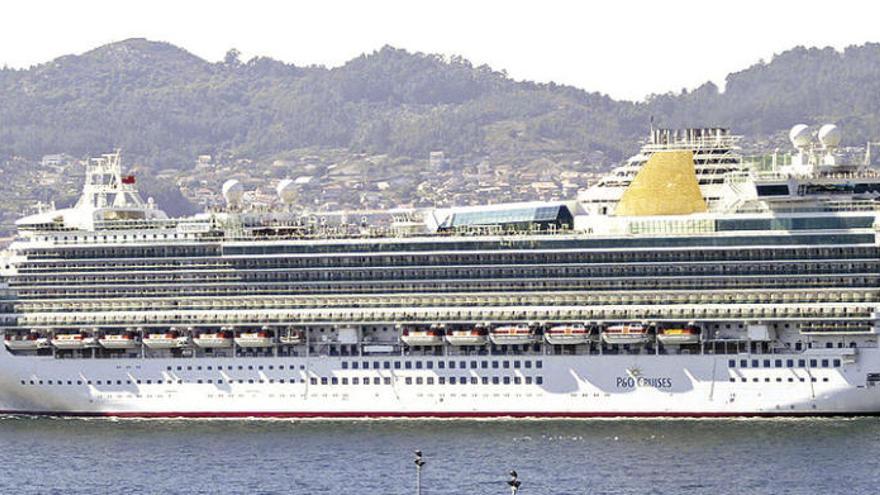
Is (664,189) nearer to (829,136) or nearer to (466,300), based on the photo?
(829,136)

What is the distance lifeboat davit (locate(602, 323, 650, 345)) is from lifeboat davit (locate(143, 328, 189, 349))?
15.0 m

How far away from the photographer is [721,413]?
69938mm

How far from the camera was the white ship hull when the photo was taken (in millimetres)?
69438

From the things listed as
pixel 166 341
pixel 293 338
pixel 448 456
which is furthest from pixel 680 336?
pixel 166 341

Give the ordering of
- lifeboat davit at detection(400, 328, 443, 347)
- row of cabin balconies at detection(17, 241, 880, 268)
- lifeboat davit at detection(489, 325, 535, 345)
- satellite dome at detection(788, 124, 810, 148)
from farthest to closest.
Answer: satellite dome at detection(788, 124, 810, 148) < lifeboat davit at detection(400, 328, 443, 347) < lifeboat davit at detection(489, 325, 535, 345) < row of cabin balconies at detection(17, 241, 880, 268)

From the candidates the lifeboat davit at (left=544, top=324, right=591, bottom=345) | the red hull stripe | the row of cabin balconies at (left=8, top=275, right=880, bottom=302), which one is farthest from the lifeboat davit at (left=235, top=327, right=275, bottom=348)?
the lifeboat davit at (left=544, top=324, right=591, bottom=345)

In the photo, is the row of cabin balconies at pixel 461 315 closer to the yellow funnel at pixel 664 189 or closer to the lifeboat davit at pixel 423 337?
the lifeboat davit at pixel 423 337

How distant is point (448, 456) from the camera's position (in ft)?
213

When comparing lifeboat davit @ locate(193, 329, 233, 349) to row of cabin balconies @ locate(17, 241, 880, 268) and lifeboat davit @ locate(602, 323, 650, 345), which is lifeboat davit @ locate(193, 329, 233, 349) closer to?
row of cabin balconies @ locate(17, 241, 880, 268)

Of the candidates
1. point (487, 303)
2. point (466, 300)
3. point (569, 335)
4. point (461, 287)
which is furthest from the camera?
point (461, 287)

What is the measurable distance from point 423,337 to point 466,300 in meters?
2.03

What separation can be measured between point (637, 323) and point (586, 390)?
280 cm

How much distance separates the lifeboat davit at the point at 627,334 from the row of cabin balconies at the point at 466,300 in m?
1.08

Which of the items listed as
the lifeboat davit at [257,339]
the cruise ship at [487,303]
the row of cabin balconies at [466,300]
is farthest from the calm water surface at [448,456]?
Result: the row of cabin balconies at [466,300]
